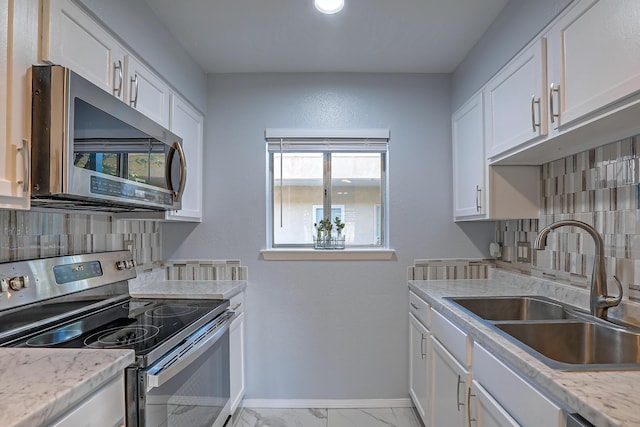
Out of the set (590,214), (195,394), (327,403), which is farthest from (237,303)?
(590,214)

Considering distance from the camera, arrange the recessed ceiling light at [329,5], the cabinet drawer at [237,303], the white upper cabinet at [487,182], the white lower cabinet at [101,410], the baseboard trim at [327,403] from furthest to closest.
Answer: the baseboard trim at [327,403]
the cabinet drawer at [237,303]
the white upper cabinet at [487,182]
the recessed ceiling light at [329,5]
the white lower cabinet at [101,410]

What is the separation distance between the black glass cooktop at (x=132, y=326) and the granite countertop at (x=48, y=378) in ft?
0.70

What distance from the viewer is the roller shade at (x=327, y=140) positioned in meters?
2.54

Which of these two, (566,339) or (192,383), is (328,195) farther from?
(566,339)

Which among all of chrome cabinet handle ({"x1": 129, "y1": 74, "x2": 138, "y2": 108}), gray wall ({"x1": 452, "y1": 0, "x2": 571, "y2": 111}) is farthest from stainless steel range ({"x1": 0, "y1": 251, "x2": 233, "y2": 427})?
gray wall ({"x1": 452, "y1": 0, "x2": 571, "y2": 111})

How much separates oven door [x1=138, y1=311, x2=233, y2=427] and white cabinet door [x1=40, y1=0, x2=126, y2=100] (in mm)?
1079

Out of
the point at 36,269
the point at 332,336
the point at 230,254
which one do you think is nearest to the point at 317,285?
the point at 332,336

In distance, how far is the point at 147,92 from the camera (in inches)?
70.0

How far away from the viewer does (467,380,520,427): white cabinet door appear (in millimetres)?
1121

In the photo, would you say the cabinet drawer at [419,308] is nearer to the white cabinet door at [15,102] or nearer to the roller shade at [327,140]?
the roller shade at [327,140]

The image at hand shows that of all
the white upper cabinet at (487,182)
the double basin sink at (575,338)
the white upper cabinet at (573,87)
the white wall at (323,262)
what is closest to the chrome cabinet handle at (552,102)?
the white upper cabinet at (573,87)

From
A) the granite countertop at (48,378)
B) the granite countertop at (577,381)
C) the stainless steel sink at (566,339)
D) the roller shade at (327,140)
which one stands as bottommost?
the stainless steel sink at (566,339)

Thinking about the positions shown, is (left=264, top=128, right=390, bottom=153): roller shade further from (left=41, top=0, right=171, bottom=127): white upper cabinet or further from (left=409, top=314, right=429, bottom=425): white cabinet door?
(left=409, top=314, right=429, bottom=425): white cabinet door

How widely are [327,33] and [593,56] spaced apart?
131cm
